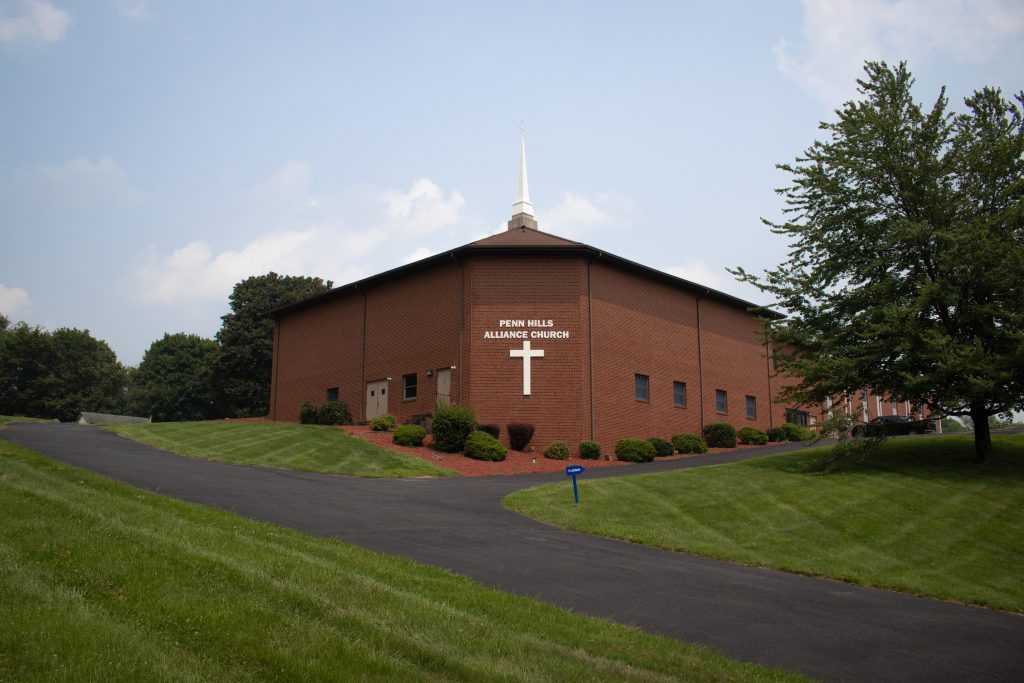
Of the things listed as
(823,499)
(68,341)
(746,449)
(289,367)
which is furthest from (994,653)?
(68,341)

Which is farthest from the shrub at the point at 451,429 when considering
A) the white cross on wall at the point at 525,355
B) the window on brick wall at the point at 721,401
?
the window on brick wall at the point at 721,401

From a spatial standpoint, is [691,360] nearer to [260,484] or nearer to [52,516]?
[260,484]

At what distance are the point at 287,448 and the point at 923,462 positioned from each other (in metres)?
19.9

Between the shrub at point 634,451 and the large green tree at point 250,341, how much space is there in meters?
35.3

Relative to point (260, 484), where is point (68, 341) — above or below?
above

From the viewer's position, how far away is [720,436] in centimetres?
3850

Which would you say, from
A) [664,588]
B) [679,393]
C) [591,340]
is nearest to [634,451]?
[591,340]

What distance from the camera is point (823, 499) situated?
18562 mm

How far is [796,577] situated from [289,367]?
38216mm

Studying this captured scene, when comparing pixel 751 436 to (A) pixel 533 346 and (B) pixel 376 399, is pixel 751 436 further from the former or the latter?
(B) pixel 376 399

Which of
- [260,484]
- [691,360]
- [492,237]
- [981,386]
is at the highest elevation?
[492,237]

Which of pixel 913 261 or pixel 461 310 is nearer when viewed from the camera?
pixel 913 261

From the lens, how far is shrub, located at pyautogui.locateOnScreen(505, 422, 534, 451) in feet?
104

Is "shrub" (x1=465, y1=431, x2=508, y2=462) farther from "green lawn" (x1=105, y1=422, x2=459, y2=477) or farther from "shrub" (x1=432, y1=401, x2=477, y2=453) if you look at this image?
"green lawn" (x1=105, y1=422, x2=459, y2=477)
